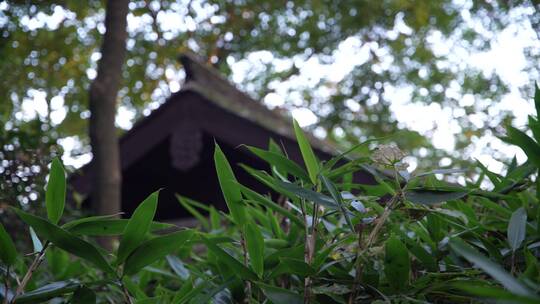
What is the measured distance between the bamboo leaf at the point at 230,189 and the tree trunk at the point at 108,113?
282 cm

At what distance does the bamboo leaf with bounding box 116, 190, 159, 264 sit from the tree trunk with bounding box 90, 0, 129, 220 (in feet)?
9.32

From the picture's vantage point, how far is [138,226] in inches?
42.4

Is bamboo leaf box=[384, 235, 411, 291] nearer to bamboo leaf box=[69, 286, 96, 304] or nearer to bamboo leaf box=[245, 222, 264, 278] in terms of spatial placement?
bamboo leaf box=[245, 222, 264, 278]

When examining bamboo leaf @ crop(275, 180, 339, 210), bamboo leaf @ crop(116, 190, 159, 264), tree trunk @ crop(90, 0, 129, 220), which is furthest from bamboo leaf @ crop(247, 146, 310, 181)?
tree trunk @ crop(90, 0, 129, 220)

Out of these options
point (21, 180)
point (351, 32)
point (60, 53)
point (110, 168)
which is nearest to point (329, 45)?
point (351, 32)

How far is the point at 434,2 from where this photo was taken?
1219cm

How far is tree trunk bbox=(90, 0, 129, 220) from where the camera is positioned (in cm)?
399

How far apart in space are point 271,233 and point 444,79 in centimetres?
1577

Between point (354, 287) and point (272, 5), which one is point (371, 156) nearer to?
point (354, 287)

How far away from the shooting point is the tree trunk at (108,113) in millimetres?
3994

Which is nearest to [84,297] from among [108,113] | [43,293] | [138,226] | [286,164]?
[43,293]

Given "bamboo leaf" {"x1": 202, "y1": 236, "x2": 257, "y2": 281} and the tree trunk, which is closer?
"bamboo leaf" {"x1": 202, "y1": 236, "x2": 257, "y2": 281}

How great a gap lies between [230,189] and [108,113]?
3.13m

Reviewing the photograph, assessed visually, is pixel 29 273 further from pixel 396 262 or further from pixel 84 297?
pixel 396 262
